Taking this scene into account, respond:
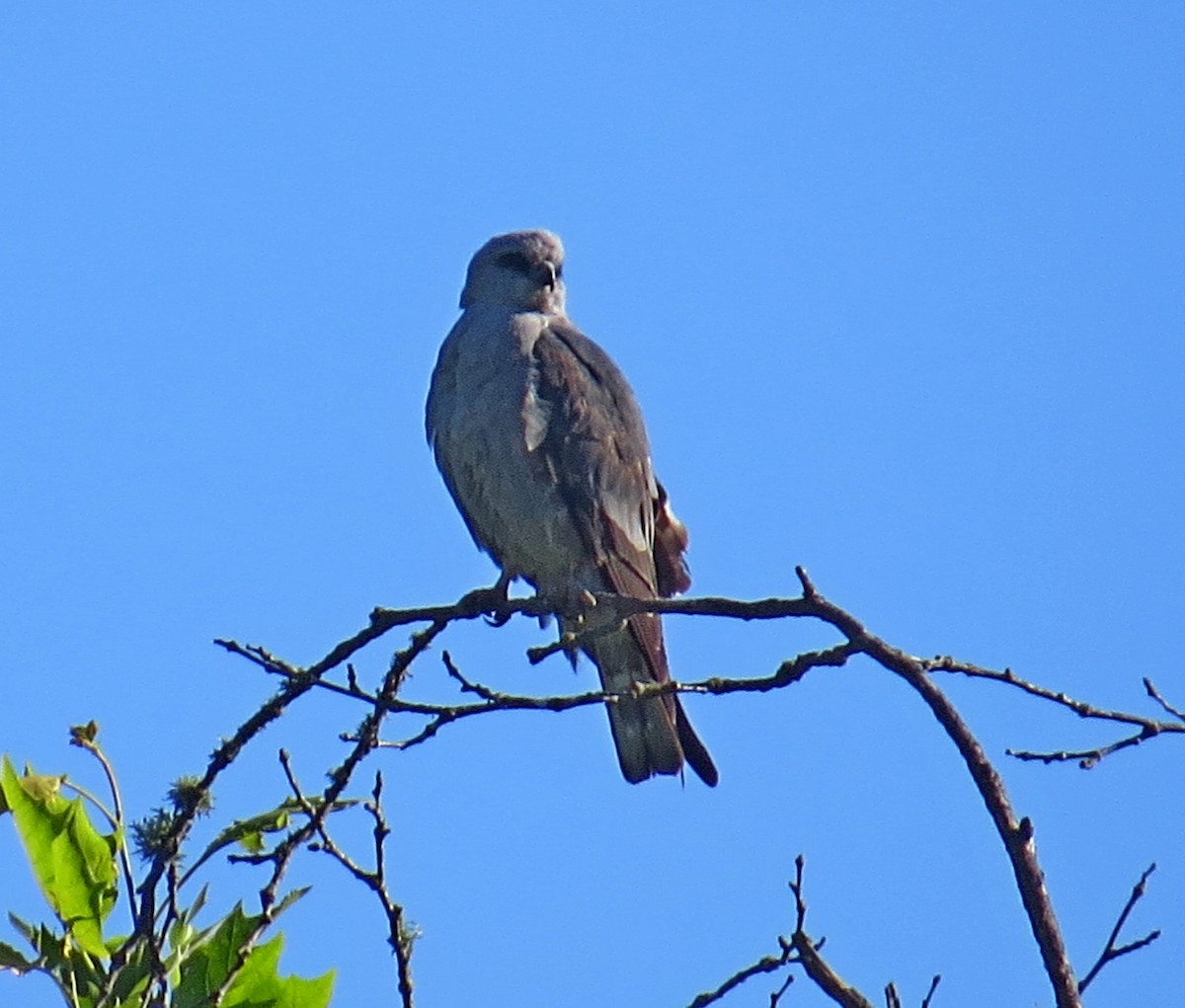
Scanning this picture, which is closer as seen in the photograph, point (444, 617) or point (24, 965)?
point (24, 965)

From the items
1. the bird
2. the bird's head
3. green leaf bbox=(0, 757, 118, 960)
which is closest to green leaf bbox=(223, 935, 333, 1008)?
green leaf bbox=(0, 757, 118, 960)

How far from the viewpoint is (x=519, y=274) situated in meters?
6.96

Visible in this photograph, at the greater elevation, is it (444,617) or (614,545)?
(614,545)

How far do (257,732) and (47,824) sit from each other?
1.32 feet

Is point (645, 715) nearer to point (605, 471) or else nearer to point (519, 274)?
point (605, 471)

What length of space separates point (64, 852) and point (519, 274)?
4216mm

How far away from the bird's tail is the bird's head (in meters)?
1.51

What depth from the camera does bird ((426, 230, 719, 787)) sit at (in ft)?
19.1

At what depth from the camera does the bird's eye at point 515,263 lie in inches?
274

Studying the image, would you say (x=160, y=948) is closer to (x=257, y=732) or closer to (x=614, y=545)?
(x=257, y=732)

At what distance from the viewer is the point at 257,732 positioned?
10.7 feet

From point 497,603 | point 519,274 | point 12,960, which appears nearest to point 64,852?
point 12,960

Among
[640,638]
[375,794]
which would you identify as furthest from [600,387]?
[375,794]

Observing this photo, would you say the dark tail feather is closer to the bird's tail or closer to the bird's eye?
the bird's tail
